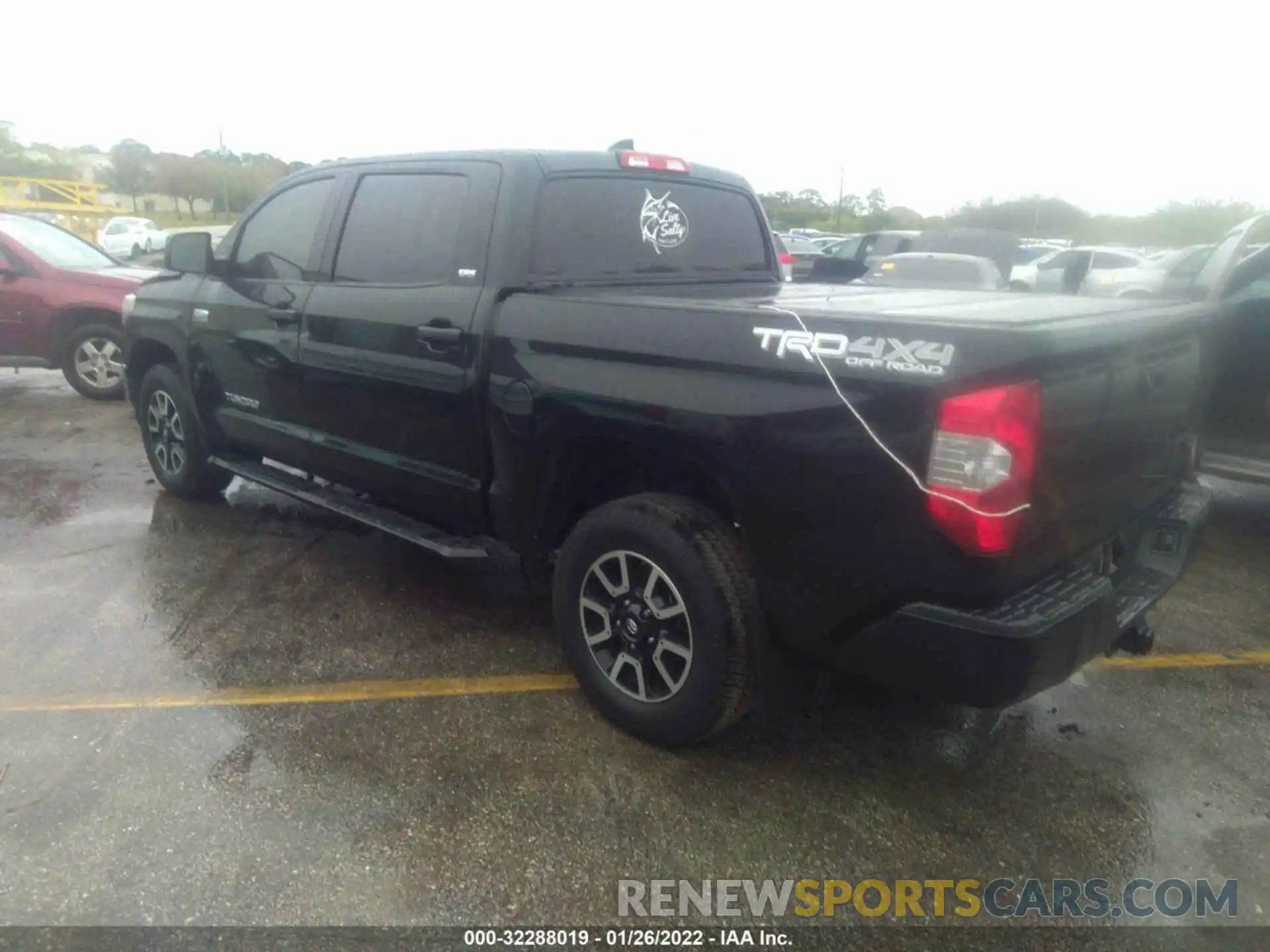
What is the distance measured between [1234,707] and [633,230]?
2984mm

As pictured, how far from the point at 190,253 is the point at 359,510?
6.29 feet

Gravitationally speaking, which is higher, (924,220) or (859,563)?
(859,563)

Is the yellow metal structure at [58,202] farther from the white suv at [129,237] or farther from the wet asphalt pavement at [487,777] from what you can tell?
the wet asphalt pavement at [487,777]

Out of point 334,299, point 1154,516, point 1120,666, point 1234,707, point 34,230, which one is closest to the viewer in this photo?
point 1154,516

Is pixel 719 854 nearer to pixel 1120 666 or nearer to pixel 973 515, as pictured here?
pixel 973 515

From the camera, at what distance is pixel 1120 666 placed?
397cm

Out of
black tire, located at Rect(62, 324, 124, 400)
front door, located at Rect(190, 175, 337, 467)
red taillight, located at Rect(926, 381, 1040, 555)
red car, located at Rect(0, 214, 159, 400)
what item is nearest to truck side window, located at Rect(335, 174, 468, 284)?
front door, located at Rect(190, 175, 337, 467)

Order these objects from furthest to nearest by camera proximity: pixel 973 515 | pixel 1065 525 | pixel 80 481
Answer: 1. pixel 80 481
2. pixel 1065 525
3. pixel 973 515

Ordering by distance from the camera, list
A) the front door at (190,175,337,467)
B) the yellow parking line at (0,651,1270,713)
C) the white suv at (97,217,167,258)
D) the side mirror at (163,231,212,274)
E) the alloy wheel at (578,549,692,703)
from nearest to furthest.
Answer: the alloy wheel at (578,549,692,703), the yellow parking line at (0,651,1270,713), the front door at (190,175,337,467), the side mirror at (163,231,212,274), the white suv at (97,217,167,258)

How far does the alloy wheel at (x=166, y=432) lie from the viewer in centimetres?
571

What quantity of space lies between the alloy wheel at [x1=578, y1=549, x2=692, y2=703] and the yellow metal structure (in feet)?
56.7

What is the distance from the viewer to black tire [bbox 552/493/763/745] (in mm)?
2930

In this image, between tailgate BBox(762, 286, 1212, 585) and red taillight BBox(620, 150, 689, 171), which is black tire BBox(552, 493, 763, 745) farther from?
red taillight BBox(620, 150, 689, 171)

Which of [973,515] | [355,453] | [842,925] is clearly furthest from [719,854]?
[355,453]
